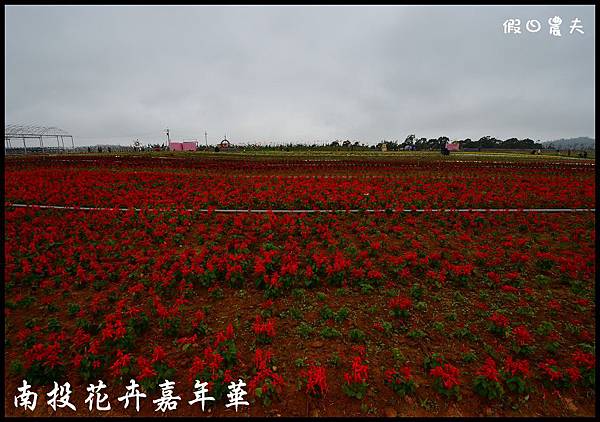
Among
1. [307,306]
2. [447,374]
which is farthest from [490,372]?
[307,306]

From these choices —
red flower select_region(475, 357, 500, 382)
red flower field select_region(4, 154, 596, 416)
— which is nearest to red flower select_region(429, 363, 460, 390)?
red flower field select_region(4, 154, 596, 416)

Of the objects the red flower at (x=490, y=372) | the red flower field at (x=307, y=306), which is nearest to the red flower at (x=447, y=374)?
the red flower field at (x=307, y=306)

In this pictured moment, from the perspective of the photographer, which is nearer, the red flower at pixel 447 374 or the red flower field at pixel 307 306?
the red flower at pixel 447 374

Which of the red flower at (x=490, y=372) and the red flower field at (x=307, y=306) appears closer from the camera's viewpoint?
the red flower at (x=490, y=372)

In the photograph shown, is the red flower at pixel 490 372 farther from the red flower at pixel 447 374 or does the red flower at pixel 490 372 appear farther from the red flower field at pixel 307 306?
the red flower at pixel 447 374

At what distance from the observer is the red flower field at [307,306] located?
3936 millimetres

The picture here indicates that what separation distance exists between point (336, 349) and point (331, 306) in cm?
110

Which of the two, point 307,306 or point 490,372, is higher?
point 307,306

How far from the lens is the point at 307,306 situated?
5742mm

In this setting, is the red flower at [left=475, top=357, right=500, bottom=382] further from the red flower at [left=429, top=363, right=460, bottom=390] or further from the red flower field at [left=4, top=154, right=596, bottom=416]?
the red flower at [left=429, top=363, right=460, bottom=390]

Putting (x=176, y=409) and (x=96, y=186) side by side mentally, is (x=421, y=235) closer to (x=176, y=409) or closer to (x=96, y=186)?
(x=176, y=409)

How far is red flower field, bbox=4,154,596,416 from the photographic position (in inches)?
155

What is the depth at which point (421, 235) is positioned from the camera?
9.12 meters

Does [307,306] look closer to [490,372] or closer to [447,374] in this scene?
[447,374]
